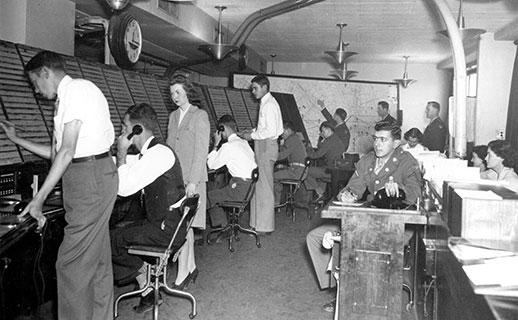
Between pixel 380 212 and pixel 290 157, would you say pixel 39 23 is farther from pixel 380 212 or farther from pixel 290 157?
pixel 290 157

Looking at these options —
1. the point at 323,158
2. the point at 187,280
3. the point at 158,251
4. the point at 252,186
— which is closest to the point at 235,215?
the point at 252,186

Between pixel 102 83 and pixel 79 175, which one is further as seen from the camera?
pixel 102 83

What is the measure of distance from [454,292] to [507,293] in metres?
0.67

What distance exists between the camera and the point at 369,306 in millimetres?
3062

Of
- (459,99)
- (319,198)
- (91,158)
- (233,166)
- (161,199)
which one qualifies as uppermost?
(459,99)

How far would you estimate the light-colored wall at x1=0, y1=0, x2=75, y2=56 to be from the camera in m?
4.62

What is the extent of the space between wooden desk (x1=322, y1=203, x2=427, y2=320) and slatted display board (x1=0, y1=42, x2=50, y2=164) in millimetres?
2077

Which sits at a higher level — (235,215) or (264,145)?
(264,145)

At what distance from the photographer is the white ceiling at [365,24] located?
277 inches

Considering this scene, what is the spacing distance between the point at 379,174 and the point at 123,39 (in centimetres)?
300

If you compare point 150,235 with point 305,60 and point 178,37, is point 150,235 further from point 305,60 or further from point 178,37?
point 305,60

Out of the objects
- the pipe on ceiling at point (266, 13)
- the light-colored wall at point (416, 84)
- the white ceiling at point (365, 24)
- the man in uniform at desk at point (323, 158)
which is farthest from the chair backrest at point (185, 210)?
the light-colored wall at point (416, 84)

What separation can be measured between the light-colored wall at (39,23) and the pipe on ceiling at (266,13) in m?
2.63

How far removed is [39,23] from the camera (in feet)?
16.0
